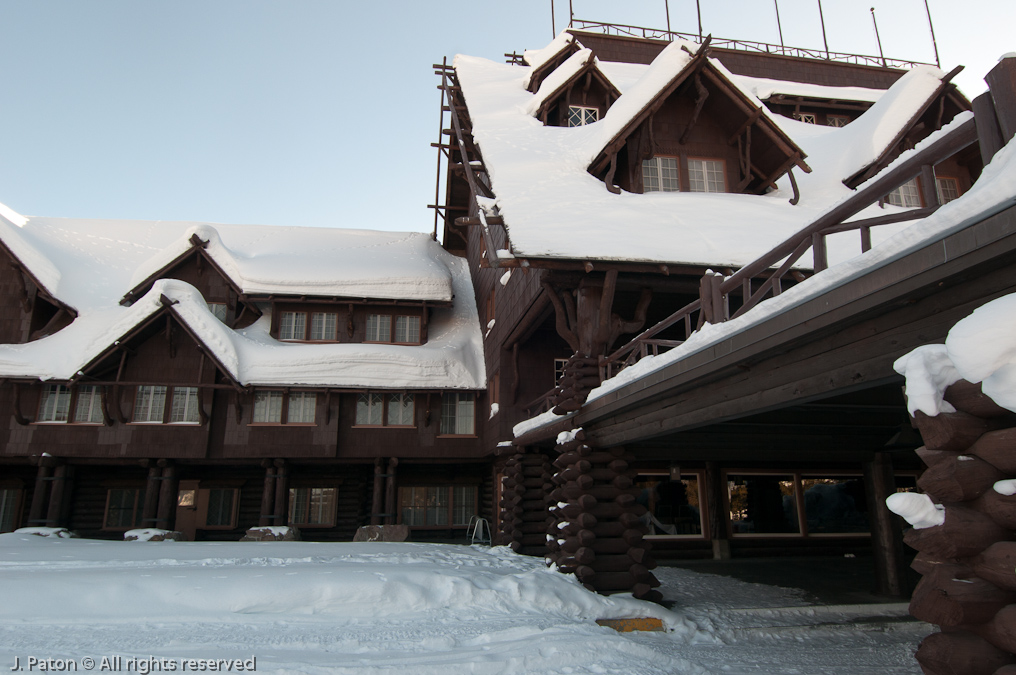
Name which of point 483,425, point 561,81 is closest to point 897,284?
point 561,81

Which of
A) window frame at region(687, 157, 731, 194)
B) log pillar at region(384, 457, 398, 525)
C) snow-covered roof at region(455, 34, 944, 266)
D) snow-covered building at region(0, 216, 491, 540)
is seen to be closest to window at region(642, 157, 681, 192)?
window frame at region(687, 157, 731, 194)

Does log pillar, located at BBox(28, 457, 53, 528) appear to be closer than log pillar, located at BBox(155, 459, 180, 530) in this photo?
Yes

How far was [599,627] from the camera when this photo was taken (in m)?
8.91

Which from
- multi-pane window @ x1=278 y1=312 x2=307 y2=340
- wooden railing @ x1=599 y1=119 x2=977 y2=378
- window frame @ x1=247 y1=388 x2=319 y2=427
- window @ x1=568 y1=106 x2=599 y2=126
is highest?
window @ x1=568 y1=106 x2=599 y2=126

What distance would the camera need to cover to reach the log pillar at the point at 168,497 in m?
20.1

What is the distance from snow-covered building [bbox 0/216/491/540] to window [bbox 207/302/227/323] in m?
0.05

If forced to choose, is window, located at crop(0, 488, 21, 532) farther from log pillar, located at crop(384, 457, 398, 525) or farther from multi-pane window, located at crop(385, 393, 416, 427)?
multi-pane window, located at crop(385, 393, 416, 427)

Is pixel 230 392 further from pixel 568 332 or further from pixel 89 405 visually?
pixel 568 332

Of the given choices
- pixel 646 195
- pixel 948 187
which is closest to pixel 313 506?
pixel 646 195

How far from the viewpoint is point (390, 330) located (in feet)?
77.5

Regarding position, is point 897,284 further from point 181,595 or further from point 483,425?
point 483,425

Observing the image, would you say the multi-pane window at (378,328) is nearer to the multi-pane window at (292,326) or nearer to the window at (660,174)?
the multi-pane window at (292,326)

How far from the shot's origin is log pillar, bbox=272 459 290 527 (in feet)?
67.7

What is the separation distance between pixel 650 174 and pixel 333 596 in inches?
458
